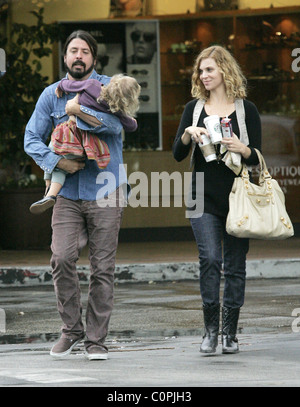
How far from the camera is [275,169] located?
620 inches

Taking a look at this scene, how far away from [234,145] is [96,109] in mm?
874

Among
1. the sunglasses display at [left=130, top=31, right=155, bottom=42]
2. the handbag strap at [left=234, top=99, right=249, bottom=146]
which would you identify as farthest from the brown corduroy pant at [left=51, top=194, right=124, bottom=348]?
the sunglasses display at [left=130, top=31, right=155, bottom=42]

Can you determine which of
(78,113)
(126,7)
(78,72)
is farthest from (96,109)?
(126,7)

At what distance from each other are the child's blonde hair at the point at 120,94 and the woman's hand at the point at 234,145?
1.96 ft

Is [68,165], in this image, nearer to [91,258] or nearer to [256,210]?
[91,258]

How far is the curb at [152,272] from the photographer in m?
12.0

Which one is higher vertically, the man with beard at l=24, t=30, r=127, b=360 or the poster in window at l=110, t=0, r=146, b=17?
the poster in window at l=110, t=0, r=146, b=17

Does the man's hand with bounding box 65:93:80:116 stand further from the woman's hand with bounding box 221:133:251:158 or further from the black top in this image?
the woman's hand with bounding box 221:133:251:158

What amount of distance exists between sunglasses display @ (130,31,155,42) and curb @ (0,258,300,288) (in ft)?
14.9

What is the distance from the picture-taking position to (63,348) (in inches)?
269

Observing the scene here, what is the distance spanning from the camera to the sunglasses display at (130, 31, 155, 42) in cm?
1551

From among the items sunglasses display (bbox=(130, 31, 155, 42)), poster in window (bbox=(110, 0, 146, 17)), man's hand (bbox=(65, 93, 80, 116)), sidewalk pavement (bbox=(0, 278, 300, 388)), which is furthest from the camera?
sunglasses display (bbox=(130, 31, 155, 42))

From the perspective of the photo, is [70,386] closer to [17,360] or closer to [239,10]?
[17,360]

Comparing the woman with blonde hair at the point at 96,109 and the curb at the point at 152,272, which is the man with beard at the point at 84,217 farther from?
the curb at the point at 152,272
